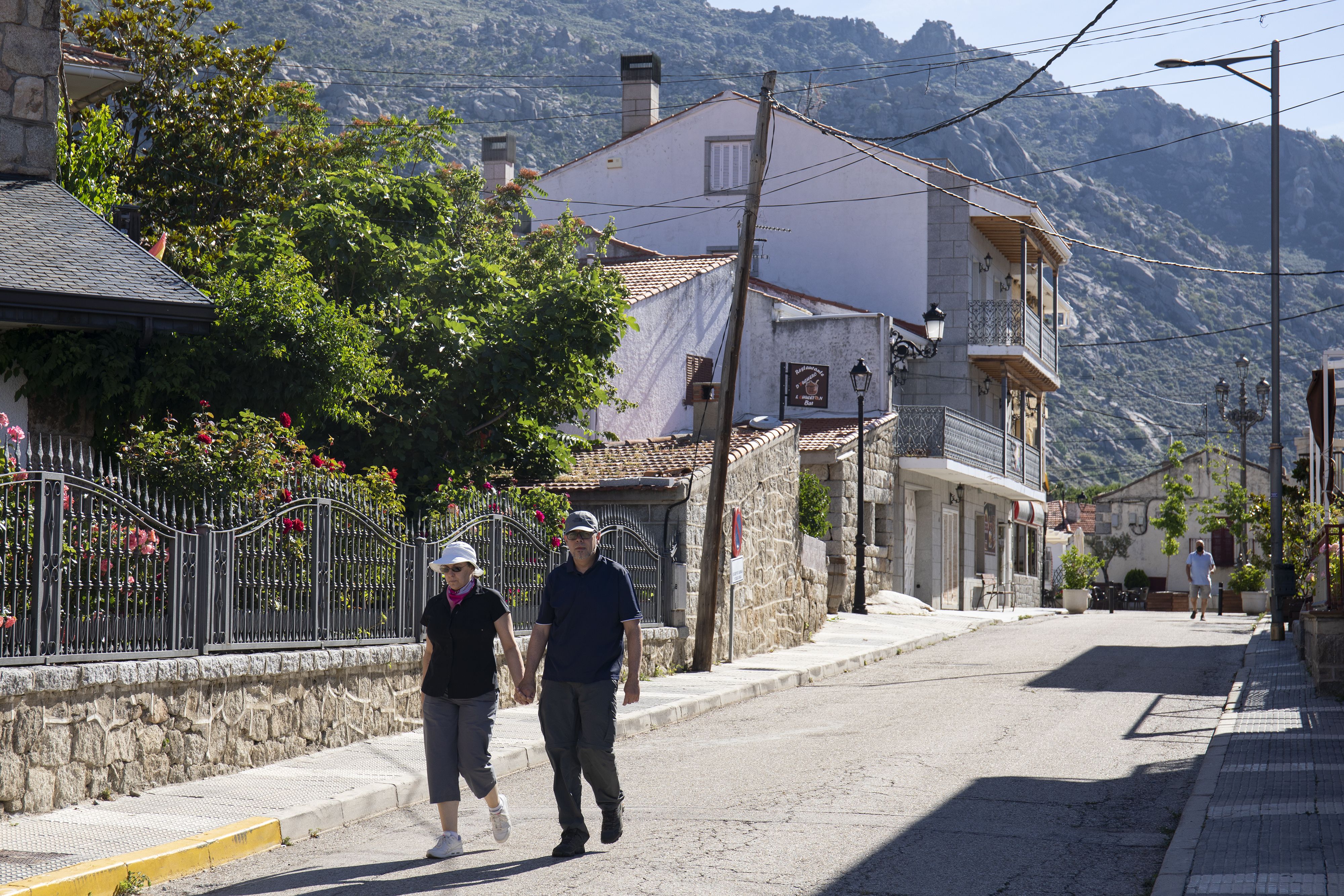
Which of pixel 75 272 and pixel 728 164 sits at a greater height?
pixel 728 164

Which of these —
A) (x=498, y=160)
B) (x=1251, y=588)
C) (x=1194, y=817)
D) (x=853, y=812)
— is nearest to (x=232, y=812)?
(x=853, y=812)

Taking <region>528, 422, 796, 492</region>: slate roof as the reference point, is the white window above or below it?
above

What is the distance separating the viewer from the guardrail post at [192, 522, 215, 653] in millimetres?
8820

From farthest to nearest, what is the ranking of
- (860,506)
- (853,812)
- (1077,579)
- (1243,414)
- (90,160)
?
(1243,414)
(1077,579)
(860,506)
(90,160)
(853,812)

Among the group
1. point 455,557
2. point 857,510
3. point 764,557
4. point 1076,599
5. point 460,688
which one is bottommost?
point 1076,599

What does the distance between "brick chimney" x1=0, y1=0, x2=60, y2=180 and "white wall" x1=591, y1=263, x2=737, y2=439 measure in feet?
39.4

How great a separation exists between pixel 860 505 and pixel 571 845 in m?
19.0

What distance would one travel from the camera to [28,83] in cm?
1202

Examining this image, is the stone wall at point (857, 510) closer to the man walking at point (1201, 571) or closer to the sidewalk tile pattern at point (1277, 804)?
the man walking at point (1201, 571)

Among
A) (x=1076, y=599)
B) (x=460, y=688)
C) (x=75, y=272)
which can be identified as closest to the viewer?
(x=460, y=688)

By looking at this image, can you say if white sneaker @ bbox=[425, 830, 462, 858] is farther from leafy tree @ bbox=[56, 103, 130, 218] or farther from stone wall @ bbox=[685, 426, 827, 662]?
stone wall @ bbox=[685, 426, 827, 662]

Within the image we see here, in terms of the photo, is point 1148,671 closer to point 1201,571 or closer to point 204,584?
point 204,584

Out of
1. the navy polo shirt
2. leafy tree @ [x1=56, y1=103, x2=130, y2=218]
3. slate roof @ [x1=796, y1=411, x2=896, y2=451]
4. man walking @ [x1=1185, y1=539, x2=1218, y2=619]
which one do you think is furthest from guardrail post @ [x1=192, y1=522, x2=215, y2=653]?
man walking @ [x1=1185, y1=539, x2=1218, y2=619]

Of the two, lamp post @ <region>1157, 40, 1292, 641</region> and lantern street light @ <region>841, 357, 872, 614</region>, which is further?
lantern street light @ <region>841, 357, 872, 614</region>
